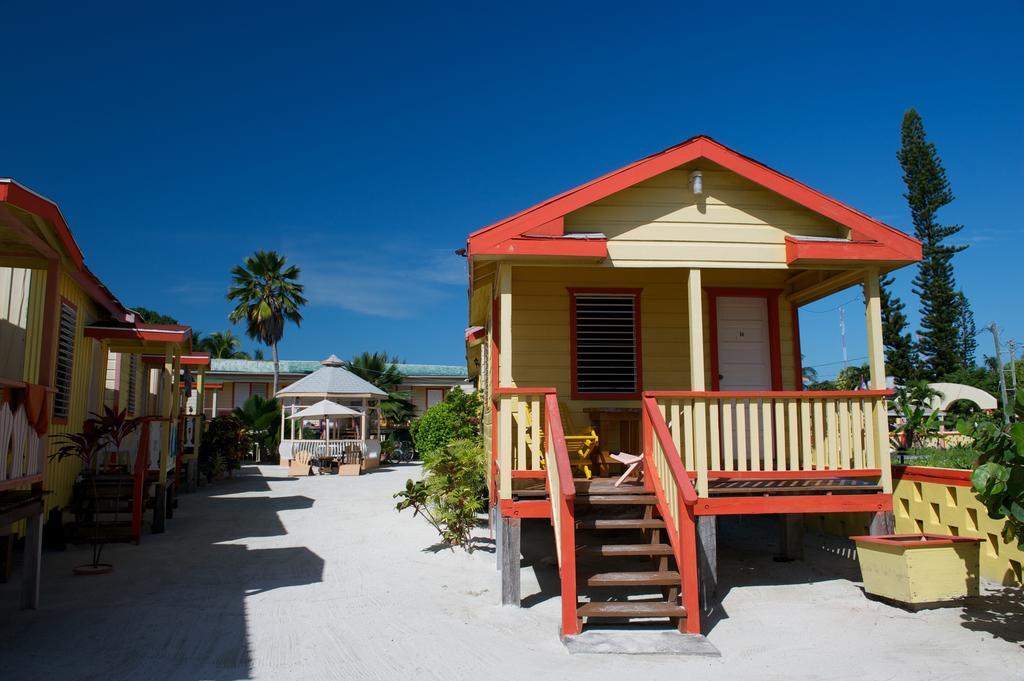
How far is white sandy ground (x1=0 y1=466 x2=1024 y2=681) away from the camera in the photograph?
5.25 metres

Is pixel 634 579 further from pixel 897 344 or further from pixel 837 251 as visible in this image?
pixel 897 344

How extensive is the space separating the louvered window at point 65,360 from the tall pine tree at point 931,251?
30270 mm

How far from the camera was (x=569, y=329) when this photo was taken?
32.5 feet

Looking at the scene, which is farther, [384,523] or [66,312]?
[384,523]

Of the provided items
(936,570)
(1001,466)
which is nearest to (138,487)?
(936,570)

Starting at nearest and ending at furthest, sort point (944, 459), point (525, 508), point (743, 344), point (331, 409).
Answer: point (525, 508) < point (944, 459) < point (743, 344) < point (331, 409)

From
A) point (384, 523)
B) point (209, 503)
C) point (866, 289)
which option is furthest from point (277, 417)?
point (866, 289)

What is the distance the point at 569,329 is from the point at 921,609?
5126 millimetres

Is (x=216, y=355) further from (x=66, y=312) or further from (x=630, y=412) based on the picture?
(x=630, y=412)

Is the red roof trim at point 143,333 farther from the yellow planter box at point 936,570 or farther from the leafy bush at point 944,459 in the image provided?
the leafy bush at point 944,459

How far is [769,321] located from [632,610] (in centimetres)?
557

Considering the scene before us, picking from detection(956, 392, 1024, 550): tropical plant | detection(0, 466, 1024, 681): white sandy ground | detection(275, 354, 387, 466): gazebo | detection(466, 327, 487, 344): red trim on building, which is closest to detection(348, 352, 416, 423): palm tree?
detection(275, 354, 387, 466): gazebo

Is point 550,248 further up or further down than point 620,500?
further up

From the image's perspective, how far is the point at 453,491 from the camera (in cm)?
967
